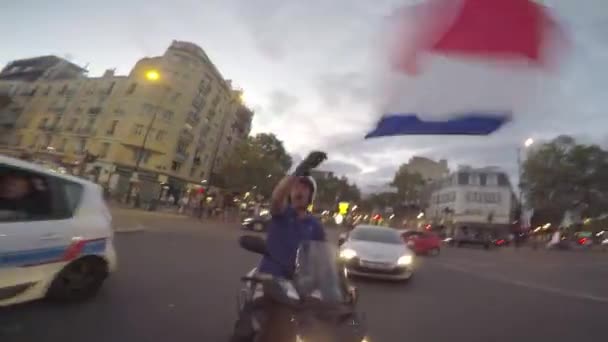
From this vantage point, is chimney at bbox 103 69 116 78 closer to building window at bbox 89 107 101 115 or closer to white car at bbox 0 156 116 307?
building window at bbox 89 107 101 115

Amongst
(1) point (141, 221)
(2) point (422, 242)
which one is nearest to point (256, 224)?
(1) point (141, 221)

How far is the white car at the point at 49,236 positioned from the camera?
368 centimetres

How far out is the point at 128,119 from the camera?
41.6 metres

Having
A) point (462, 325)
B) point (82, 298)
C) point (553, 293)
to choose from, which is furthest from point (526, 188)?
point (82, 298)

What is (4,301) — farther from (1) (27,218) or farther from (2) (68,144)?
(2) (68,144)

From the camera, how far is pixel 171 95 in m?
43.8

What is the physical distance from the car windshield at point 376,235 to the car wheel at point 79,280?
6.22m

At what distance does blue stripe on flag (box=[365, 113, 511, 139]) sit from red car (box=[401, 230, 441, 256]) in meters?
18.3

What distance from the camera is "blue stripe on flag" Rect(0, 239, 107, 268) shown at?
3.57 metres

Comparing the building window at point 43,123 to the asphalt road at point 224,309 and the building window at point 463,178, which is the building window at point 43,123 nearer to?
the asphalt road at point 224,309

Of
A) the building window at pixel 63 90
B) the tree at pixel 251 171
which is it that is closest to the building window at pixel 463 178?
the tree at pixel 251 171

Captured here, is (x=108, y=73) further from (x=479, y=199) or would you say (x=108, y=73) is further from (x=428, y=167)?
(x=428, y=167)

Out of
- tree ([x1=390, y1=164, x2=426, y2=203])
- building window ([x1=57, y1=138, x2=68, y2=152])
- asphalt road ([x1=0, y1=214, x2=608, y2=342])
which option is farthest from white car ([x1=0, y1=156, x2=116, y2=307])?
tree ([x1=390, y1=164, x2=426, y2=203])

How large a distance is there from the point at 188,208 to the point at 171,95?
1647 centimetres
